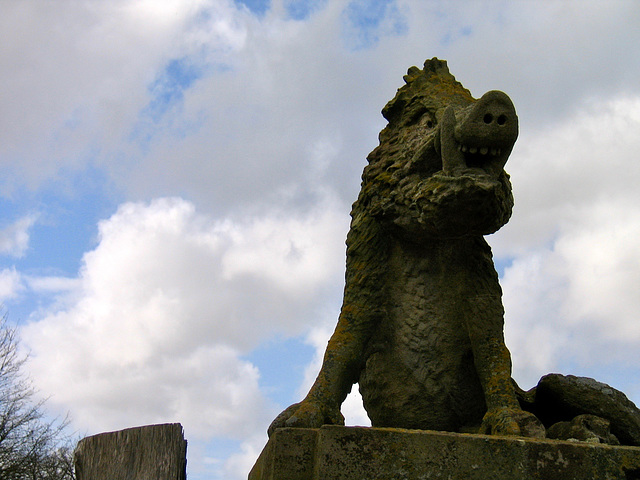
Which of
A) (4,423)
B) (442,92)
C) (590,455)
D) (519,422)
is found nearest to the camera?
(590,455)

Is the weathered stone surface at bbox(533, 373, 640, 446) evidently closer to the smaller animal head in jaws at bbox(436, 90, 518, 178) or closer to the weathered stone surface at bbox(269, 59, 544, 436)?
the weathered stone surface at bbox(269, 59, 544, 436)

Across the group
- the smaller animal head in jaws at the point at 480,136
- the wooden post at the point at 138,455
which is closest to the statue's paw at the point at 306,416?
the wooden post at the point at 138,455

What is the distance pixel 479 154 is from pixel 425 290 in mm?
937

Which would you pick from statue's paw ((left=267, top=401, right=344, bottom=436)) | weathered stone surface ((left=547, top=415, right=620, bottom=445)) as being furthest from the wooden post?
weathered stone surface ((left=547, top=415, right=620, bottom=445))

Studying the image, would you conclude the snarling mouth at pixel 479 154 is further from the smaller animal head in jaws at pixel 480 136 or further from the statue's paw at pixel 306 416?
the statue's paw at pixel 306 416

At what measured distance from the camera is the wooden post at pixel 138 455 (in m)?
3.91

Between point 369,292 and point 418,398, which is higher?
point 369,292

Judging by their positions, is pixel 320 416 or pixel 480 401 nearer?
pixel 320 416

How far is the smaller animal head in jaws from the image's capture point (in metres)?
3.74

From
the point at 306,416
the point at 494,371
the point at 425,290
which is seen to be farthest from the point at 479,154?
the point at 306,416

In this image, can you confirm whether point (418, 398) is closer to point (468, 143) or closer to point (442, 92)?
point (468, 143)

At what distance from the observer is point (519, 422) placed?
12.2 ft

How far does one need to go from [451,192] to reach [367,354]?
3.86 feet

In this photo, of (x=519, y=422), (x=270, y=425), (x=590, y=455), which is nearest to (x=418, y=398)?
(x=519, y=422)
